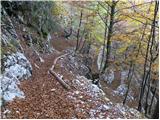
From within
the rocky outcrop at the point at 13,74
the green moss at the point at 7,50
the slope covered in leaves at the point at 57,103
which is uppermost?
the green moss at the point at 7,50

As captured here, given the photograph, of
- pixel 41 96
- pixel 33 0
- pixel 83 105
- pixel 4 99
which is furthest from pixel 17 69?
pixel 33 0

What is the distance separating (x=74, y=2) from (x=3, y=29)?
44.5ft

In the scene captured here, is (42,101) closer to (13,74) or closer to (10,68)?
(13,74)

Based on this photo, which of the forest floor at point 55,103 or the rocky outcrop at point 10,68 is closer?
the forest floor at point 55,103

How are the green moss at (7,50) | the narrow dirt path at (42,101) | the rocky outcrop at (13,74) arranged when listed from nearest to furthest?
the narrow dirt path at (42,101)
the rocky outcrop at (13,74)
the green moss at (7,50)

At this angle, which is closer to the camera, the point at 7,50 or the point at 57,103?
the point at 57,103

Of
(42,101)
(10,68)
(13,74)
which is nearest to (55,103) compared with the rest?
(42,101)

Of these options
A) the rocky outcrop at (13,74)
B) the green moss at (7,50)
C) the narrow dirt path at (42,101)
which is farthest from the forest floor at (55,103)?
the green moss at (7,50)

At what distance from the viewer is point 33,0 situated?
17.5 m

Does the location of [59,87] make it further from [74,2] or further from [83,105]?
[74,2]

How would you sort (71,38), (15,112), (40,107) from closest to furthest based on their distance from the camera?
(15,112), (40,107), (71,38)

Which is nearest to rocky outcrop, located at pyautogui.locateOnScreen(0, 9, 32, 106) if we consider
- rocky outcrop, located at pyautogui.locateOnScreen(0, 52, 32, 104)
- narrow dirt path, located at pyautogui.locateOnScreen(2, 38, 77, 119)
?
rocky outcrop, located at pyautogui.locateOnScreen(0, 52, 32, 104)

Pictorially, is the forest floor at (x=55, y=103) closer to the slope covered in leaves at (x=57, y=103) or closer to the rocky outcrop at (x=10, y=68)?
the slope covered in leaves at (x=57, y=103)

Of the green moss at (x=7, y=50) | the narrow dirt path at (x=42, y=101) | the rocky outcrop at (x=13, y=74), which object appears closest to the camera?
the narrow dirt path at (x=42, y=101)
